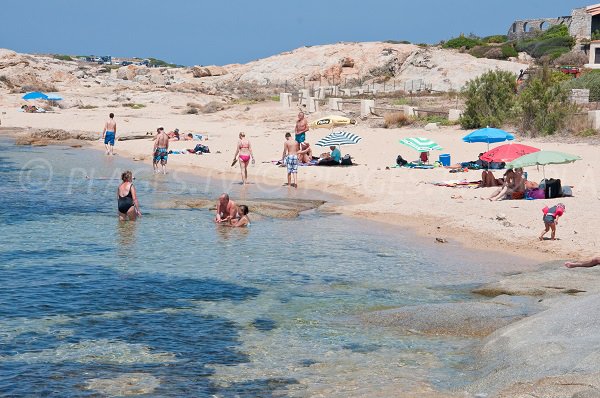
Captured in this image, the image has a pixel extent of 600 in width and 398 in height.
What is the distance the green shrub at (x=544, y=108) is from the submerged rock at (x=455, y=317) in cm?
1765

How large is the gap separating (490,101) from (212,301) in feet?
70.8

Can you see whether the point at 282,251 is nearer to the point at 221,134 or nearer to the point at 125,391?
the point at 125,391

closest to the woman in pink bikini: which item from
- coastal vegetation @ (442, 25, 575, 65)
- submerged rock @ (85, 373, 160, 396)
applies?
submerged rock @ (85, 373, 160, 396)

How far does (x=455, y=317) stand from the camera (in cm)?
991

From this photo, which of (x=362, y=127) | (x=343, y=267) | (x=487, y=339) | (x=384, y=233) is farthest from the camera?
(x=362, y=127)

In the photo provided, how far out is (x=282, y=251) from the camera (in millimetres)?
14617

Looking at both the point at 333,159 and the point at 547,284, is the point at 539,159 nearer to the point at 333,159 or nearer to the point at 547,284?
the point at 547,284

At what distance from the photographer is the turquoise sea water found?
26.8 ft

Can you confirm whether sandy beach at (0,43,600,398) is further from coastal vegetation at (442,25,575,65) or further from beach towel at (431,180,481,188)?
coastal vegetation at (442,25,575,65)

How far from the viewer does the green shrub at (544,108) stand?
1063 inches

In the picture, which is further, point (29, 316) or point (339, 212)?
point (339, 212)

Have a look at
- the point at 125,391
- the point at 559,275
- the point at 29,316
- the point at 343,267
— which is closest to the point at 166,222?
the point at 343,267

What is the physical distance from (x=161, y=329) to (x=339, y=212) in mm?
9450

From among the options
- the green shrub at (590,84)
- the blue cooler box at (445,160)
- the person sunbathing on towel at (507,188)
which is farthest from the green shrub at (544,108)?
the person sunbathing on towel at (507,188)
